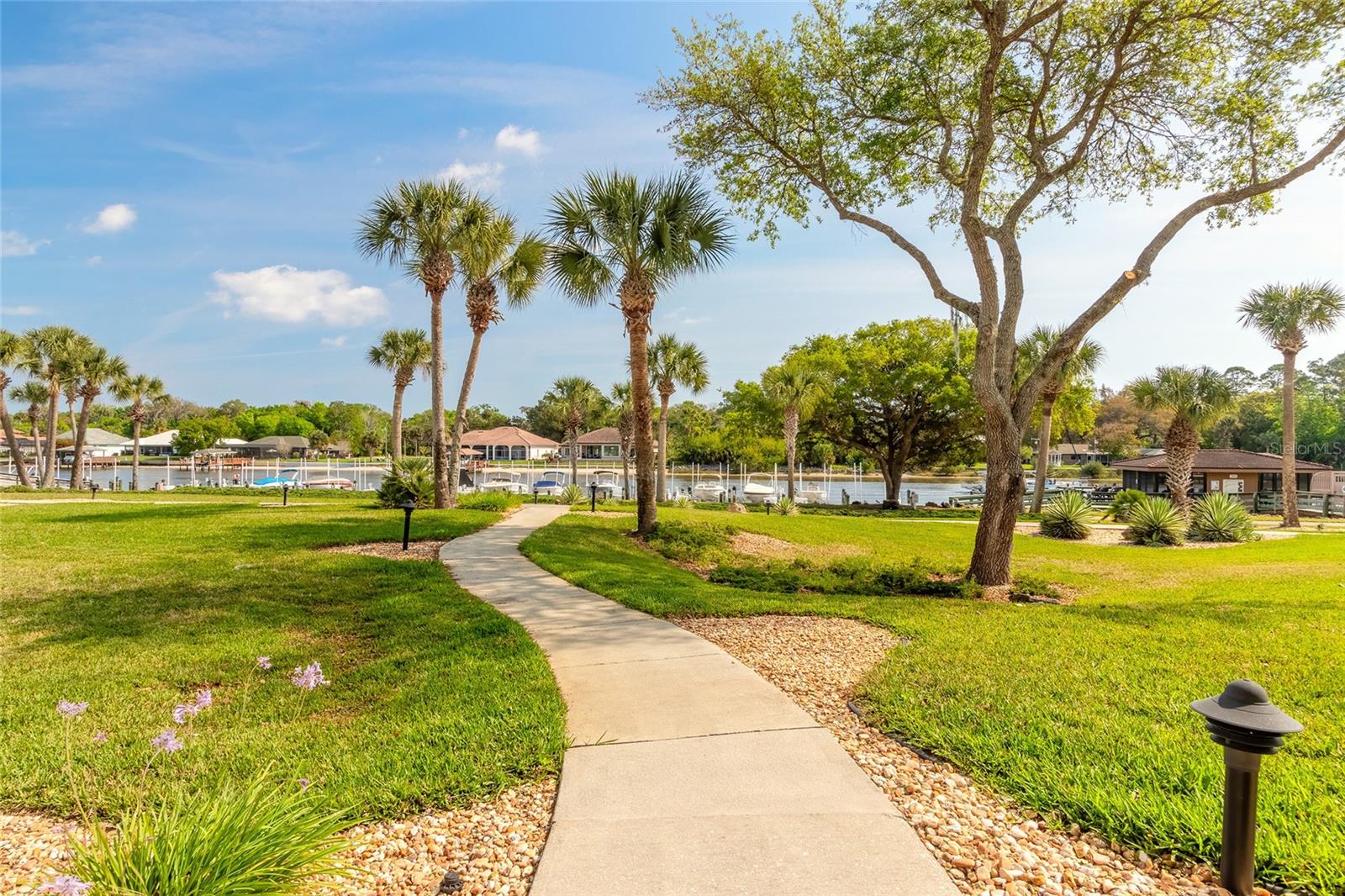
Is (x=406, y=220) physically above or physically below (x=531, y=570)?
Result: above

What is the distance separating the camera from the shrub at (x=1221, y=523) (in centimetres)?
1904

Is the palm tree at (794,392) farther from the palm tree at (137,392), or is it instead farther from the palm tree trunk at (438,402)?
the palm tree at (137,392)

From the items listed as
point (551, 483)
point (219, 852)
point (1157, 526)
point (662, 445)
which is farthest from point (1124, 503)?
point (551, 483)

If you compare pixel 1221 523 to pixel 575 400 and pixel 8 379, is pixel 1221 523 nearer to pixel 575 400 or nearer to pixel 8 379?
pixel 575 400

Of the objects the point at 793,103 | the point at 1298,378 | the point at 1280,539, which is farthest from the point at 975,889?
the point at 1298,378

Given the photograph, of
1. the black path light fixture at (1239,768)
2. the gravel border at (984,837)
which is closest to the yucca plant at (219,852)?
the gravel border at (984,837)

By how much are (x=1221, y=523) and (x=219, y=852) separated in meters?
23.8

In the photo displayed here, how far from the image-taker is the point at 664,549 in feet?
43.2

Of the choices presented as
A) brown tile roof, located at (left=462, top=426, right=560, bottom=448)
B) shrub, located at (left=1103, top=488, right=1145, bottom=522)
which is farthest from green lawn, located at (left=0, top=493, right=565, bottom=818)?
brown tile roof, located at (left=462, top=426, right=560, bottom=448)

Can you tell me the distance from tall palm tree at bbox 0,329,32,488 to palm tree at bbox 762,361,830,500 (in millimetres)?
34042

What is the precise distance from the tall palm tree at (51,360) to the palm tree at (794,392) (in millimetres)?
34447

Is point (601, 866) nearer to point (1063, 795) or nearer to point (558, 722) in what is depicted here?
point (558, 722)

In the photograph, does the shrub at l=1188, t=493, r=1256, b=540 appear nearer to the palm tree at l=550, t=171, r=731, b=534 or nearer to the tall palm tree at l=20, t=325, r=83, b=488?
the palm tree at l=550, t=171, r=731, b=534

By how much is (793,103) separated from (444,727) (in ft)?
37.9
